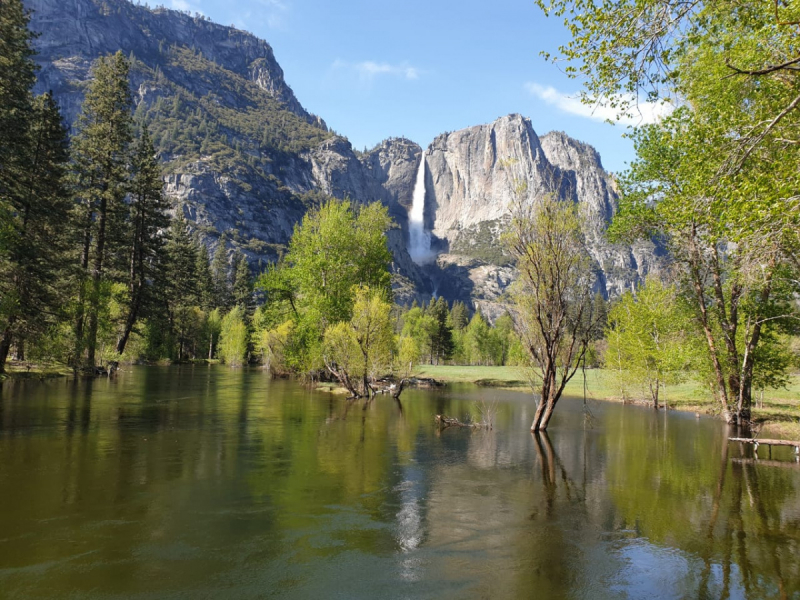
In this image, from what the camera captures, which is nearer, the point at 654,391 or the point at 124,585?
the point at 124,585

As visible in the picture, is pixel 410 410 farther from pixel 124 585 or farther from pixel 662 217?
pixel 124 585

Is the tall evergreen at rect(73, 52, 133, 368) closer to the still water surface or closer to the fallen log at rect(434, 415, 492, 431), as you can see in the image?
the still water surface

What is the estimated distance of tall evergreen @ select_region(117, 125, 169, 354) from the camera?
5309 centimetres

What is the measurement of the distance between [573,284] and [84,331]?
4080 cm

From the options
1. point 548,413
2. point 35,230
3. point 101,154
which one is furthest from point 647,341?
point 101,154

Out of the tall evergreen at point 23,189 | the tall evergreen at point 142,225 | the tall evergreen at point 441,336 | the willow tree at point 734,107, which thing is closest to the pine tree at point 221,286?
the tall evergreen at point 441,336

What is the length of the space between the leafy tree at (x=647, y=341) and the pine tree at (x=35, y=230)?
42.4m

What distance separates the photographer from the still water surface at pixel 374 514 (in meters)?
7.79

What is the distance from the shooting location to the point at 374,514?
436 inches

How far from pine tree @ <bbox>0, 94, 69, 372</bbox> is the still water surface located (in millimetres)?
10940

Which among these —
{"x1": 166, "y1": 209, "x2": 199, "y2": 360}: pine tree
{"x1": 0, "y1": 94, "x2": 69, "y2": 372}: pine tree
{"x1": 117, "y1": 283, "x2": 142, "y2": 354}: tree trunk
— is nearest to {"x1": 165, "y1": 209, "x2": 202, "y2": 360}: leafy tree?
{"x1": 166, "y1": 209, "x2": 199, "y2": 360}: pine tree

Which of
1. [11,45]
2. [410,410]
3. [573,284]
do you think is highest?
[11,45]

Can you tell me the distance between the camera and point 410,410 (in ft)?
106

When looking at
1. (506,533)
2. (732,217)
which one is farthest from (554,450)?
(732,217)
